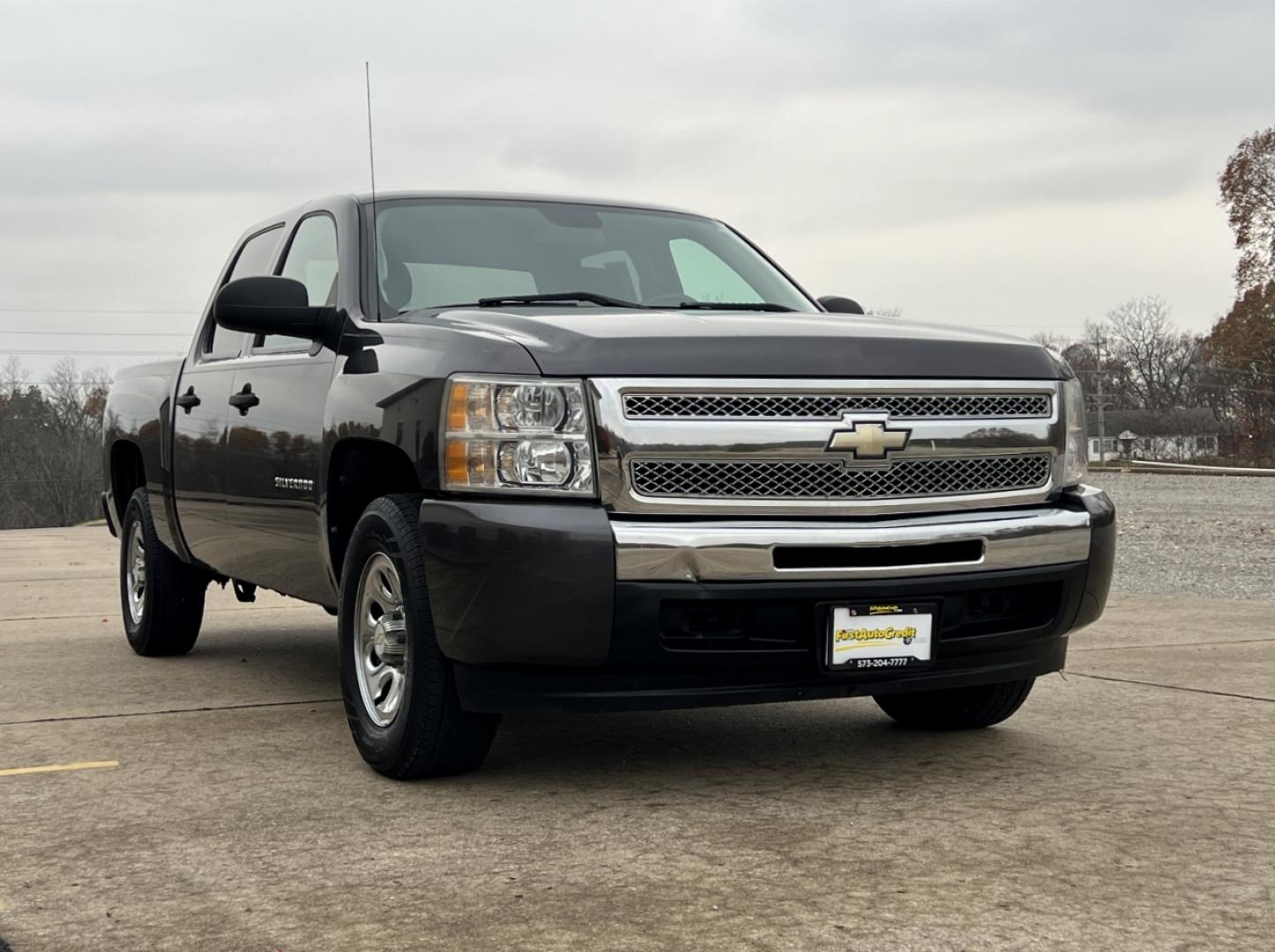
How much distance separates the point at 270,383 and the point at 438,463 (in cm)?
176

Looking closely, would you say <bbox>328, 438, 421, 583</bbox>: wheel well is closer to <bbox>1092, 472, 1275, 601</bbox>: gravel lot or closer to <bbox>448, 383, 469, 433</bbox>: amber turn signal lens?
<bbox>448, 383, 469, 433</bbox>: amber turn signal lens

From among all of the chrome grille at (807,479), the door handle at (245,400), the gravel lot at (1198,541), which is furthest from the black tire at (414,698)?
the gravel lot at (1198,541)

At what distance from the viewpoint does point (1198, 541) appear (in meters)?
17.7

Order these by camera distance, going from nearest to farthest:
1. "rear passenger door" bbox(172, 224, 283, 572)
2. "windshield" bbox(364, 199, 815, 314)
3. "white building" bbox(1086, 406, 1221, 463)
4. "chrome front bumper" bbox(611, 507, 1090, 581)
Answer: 1. "chrome front bumper" bbox(611, 507, 1090, 581)
2. "windshield" bbox(364, 199, 815, 314)
3. "rear passenger door" bbox(172, 224, 283, 572)
4. "white building" bbox(1086, 406, 1221, 463)

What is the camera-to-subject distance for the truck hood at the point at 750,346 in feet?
14.7

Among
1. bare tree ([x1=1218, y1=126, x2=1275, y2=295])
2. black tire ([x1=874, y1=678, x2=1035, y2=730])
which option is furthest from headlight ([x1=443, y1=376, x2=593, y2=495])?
bare tree ([x1=1218, y1=126, x2=1275, y2=295])

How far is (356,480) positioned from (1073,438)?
223cm

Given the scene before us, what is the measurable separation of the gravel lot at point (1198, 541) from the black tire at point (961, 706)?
6.33m

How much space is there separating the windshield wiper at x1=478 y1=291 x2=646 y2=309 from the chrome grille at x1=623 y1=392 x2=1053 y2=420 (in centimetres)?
115

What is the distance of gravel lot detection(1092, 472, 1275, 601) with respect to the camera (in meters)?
12.5

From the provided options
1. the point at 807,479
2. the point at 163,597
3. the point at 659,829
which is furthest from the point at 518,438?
the point at 163,597

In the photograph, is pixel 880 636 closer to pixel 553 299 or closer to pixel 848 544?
pixel 848 544

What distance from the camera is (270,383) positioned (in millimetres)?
6098

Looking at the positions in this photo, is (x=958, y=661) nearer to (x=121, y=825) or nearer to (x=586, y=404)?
(x=586, y=404)
